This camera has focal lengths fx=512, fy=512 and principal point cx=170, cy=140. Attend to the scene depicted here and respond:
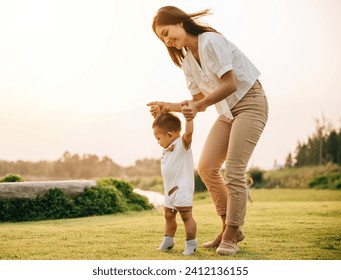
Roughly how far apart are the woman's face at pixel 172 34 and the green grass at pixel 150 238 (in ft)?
3.86

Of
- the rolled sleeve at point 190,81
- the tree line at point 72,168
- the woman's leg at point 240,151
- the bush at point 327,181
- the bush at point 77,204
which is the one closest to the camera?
the woman's leg at point 240,151

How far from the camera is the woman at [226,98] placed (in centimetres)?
273

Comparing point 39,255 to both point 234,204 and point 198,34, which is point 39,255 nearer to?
point 234,204

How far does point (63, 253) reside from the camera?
2.98 m

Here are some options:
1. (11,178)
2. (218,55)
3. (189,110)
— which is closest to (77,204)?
(11,178)

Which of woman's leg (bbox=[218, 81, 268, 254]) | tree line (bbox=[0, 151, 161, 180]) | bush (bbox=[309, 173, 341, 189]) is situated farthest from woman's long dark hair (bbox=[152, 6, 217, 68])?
bush (bbox=[309, 173, 341, 189])

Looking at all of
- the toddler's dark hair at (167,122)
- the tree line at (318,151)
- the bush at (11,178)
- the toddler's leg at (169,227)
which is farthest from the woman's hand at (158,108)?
the tree line at (318,151)

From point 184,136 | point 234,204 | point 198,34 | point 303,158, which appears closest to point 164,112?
point 184,136

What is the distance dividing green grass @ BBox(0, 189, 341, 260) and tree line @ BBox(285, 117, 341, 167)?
368 centimetres

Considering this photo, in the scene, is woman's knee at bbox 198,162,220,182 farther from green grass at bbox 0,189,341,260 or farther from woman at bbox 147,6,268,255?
green grass at bbox 0,189,341,260

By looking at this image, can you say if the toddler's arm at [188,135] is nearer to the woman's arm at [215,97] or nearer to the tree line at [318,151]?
the woman's arm at [215,97]

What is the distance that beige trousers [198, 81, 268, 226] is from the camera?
2.79 metres

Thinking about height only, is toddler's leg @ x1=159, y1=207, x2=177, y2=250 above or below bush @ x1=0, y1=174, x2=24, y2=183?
below
